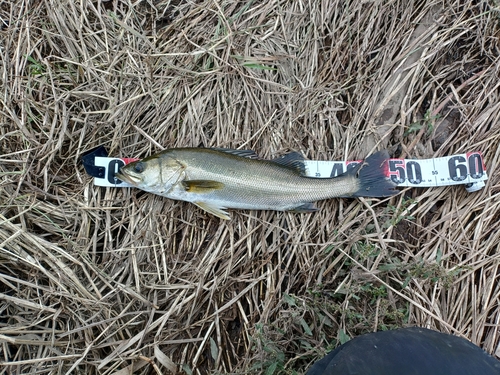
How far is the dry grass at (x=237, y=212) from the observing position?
10.4ft

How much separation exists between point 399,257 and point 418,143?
111 cm

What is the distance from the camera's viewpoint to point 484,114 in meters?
3.61

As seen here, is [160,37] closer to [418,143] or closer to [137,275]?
[137,275]

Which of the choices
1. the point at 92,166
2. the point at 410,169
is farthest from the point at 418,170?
the point at 92,166

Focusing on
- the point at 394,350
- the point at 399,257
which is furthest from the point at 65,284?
the point at 399,257

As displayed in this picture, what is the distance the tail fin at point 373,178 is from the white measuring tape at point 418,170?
0.47ft

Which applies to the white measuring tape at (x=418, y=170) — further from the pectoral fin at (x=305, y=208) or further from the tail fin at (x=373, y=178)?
the pectoral fin at (x=305, y=208)

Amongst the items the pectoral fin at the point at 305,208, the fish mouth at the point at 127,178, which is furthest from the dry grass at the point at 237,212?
the fish mouth at the point at 127,178

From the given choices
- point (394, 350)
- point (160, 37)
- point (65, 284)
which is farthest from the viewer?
point (160, 37)

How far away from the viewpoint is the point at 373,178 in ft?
11.1

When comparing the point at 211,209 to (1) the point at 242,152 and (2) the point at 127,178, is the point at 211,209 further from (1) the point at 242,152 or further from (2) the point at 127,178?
(2) the point at 127,178

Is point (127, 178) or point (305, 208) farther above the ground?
point (127, 178)

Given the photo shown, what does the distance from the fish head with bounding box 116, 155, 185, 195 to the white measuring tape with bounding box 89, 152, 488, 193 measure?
0.21 m

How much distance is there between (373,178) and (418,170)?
1.61 feet
